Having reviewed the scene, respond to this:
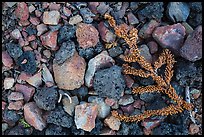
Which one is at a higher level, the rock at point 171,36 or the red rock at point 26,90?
the rock at point 171,36

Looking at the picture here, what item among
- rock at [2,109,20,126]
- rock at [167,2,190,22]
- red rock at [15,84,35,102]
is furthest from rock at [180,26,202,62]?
rock at [2,109,20,126]

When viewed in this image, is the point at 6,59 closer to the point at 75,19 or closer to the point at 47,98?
the point at 47,98

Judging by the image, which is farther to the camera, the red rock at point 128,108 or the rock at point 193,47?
the red rock at point 128,108

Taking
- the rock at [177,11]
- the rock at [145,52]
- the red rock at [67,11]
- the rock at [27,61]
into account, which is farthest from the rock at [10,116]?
the rock at [177,11]

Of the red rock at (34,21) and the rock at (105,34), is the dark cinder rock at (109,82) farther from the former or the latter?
the red rock at (34,21)

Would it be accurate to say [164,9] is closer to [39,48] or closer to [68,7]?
[68,7]

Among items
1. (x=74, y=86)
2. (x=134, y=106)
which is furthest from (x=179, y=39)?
(x=74, y=86)

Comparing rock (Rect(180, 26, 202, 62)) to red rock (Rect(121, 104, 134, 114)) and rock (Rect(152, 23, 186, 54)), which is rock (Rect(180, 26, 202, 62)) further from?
red rock (Rect(121, 104, 134, 114))
